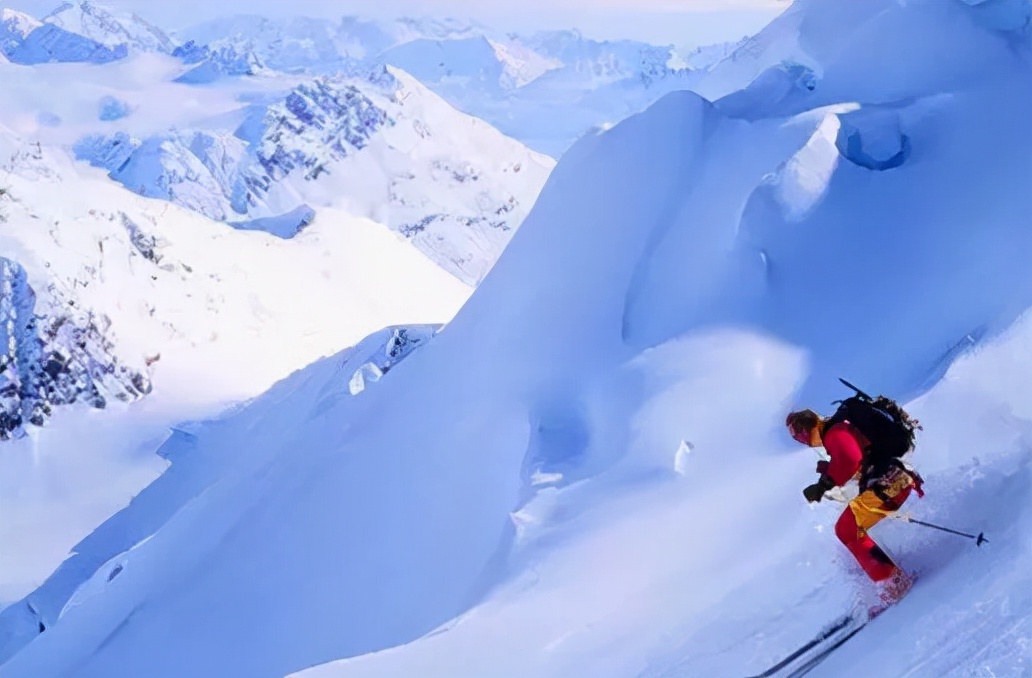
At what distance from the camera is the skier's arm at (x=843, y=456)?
7.76 m

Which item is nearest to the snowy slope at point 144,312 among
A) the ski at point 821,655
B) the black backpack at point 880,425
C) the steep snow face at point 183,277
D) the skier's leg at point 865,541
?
the steep snow face at point 183,277

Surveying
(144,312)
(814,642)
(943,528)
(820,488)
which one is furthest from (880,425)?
(144,312)

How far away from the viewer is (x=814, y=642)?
8.57 metres

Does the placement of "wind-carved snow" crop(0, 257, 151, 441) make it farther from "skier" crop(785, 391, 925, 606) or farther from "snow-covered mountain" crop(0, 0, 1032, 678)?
"skier" crop(785, 391, 925, 606)

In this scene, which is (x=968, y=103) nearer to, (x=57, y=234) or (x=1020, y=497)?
(x=1020, y=497)

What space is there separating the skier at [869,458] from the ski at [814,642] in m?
0.48

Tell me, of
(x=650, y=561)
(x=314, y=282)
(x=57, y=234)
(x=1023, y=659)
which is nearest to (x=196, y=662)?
(x=650, y=561)

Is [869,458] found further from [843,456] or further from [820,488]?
[820,488]

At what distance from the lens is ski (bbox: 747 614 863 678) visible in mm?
8547

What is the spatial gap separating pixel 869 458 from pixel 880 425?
12.8 inches

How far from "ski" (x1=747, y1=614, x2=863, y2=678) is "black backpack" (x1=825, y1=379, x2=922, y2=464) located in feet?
Result: 6.00

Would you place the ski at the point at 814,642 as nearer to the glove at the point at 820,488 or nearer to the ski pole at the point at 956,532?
the ski pole at the point at 956,532

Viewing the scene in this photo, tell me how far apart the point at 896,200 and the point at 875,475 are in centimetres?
984

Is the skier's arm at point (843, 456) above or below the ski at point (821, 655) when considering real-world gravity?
above
